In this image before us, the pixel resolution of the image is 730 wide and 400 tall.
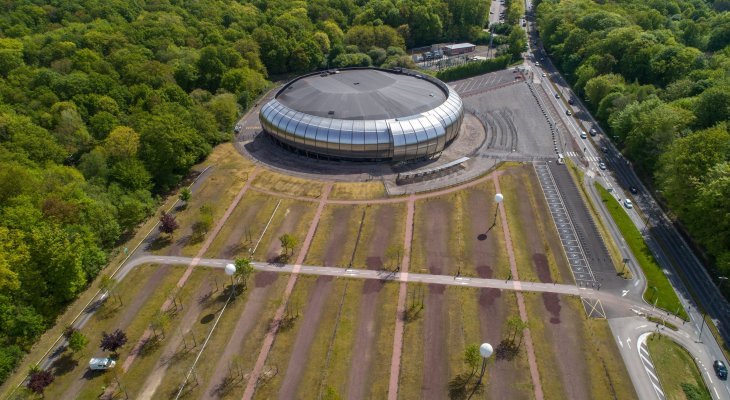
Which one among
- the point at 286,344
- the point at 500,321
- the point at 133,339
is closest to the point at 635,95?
the point at 500,321

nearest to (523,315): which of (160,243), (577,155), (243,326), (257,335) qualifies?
(257,335)

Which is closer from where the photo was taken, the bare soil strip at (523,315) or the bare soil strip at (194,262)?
the bare soil strip at (523,315)

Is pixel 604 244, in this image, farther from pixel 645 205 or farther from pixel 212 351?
pixel 212 351

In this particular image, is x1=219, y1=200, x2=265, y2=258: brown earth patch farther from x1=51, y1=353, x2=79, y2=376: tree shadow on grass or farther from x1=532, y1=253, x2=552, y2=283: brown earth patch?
x1=532, y1=253, x2=552, y2=283: brown earth patch

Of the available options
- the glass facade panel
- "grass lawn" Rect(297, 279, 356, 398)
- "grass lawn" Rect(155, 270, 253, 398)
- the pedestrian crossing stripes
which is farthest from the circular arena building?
"grass lawn" Rect(155, 270, 253, 398)

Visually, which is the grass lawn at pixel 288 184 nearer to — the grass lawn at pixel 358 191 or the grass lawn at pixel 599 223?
the grass lawn at pixel 358 191

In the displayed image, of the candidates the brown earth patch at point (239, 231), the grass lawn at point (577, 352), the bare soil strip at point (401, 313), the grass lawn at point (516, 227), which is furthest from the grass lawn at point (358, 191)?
the grass lawn at point (577, 352)
